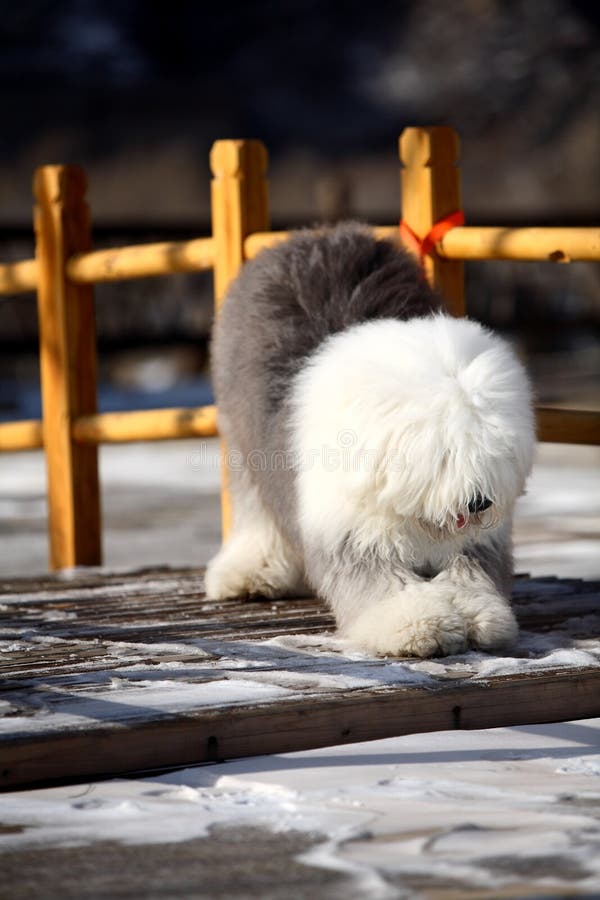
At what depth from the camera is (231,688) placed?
293 cm

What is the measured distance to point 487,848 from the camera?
7.25 ft

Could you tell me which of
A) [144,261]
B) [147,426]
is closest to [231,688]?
[147,426]

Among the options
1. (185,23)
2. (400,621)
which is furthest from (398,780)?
(185,23)

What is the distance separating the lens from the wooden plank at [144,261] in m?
5.02

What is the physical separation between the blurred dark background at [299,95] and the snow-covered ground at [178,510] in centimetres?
1193

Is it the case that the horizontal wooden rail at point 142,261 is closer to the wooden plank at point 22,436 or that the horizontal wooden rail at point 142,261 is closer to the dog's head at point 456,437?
the wooden plank at point 22,436

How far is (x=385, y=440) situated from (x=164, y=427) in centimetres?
213

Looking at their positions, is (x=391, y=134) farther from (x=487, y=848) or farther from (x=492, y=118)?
(x=487, y=848)

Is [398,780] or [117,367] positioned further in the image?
[117,367]

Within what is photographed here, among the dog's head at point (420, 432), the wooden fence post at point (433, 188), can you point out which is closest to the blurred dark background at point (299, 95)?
the wooden fence post at point (433, 188)

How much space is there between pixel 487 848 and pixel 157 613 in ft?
6.01

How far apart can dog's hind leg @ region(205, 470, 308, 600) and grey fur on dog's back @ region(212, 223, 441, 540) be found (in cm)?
12

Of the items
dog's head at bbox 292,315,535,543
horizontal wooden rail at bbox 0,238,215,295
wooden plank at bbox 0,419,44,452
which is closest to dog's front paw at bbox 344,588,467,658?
dog's head at bbox 292,315,535,543

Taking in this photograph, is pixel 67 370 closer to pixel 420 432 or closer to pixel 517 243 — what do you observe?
pixel 517 243
